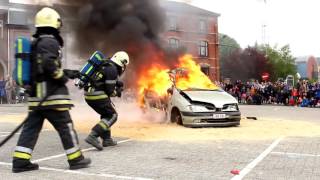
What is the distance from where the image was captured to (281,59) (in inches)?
2677

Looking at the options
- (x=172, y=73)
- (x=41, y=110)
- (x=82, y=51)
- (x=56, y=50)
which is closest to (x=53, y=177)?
(x=41, y=110)

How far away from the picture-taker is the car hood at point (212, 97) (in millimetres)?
10891

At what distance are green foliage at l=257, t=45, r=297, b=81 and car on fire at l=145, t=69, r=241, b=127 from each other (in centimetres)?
5437

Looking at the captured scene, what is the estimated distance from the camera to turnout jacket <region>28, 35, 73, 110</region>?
568 cm

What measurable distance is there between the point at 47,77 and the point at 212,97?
6142mm

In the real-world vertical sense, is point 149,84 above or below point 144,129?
above

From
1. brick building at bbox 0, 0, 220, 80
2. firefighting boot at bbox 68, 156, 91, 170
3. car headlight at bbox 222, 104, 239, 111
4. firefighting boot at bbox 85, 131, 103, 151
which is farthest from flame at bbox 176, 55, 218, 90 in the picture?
firefighting boot at bbox 68, 156, 91, 170

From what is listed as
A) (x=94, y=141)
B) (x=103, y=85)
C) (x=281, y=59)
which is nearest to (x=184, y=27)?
(x=103, y=85)

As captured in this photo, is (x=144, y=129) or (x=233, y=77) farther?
(x=233, y=77)

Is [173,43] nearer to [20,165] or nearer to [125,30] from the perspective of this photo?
[125,30]

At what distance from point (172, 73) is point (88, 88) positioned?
15.7ft

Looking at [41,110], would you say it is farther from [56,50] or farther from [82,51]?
[82,51]

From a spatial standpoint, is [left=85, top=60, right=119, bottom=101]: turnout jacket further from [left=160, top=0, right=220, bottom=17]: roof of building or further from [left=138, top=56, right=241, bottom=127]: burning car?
[left=160, top=0, right=220, bottom=17]: roof of building

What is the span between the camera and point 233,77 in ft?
189
